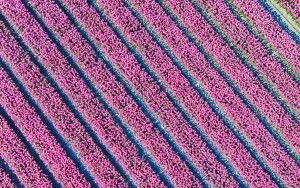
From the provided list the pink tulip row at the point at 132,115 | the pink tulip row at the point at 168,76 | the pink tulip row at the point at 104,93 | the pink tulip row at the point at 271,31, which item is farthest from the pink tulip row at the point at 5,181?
the pink tulip row at the point at 271,31

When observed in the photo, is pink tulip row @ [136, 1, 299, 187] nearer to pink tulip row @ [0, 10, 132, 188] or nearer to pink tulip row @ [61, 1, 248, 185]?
pink tulip row @ [61, 1, 248, 185]

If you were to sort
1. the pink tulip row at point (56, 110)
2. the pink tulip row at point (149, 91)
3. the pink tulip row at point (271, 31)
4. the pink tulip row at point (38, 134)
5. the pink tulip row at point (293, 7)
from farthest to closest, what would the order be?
the pink tulip row at point (293, 7) → the pink tulip row at point (271, 31) → the pink tulip row at point (149, 91) → the pink tulip row at point (56, 110) → the pink tulip row at point (38, 134)

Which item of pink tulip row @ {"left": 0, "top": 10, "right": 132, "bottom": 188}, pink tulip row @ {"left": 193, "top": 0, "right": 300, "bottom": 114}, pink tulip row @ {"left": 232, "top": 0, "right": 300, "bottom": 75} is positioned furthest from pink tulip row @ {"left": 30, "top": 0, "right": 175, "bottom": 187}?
pink tulip row @ {"left": 232, "top": 0, "right": 300, "bottom": 75}

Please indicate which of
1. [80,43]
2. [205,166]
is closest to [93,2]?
[80,43]

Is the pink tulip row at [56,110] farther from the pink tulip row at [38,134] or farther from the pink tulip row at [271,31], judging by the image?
the pink tulip row at [271,31]

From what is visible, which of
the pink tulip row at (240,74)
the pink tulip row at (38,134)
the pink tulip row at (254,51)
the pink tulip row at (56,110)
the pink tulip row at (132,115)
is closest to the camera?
the pink tulip row at (38,134)

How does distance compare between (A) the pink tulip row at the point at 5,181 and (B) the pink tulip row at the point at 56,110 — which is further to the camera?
(B) the pink tulip row at the point at 56,110

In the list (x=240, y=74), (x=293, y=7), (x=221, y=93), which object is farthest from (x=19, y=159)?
(x=293, y=7)

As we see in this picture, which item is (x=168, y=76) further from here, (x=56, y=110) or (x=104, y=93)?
(x=56, y=110)
